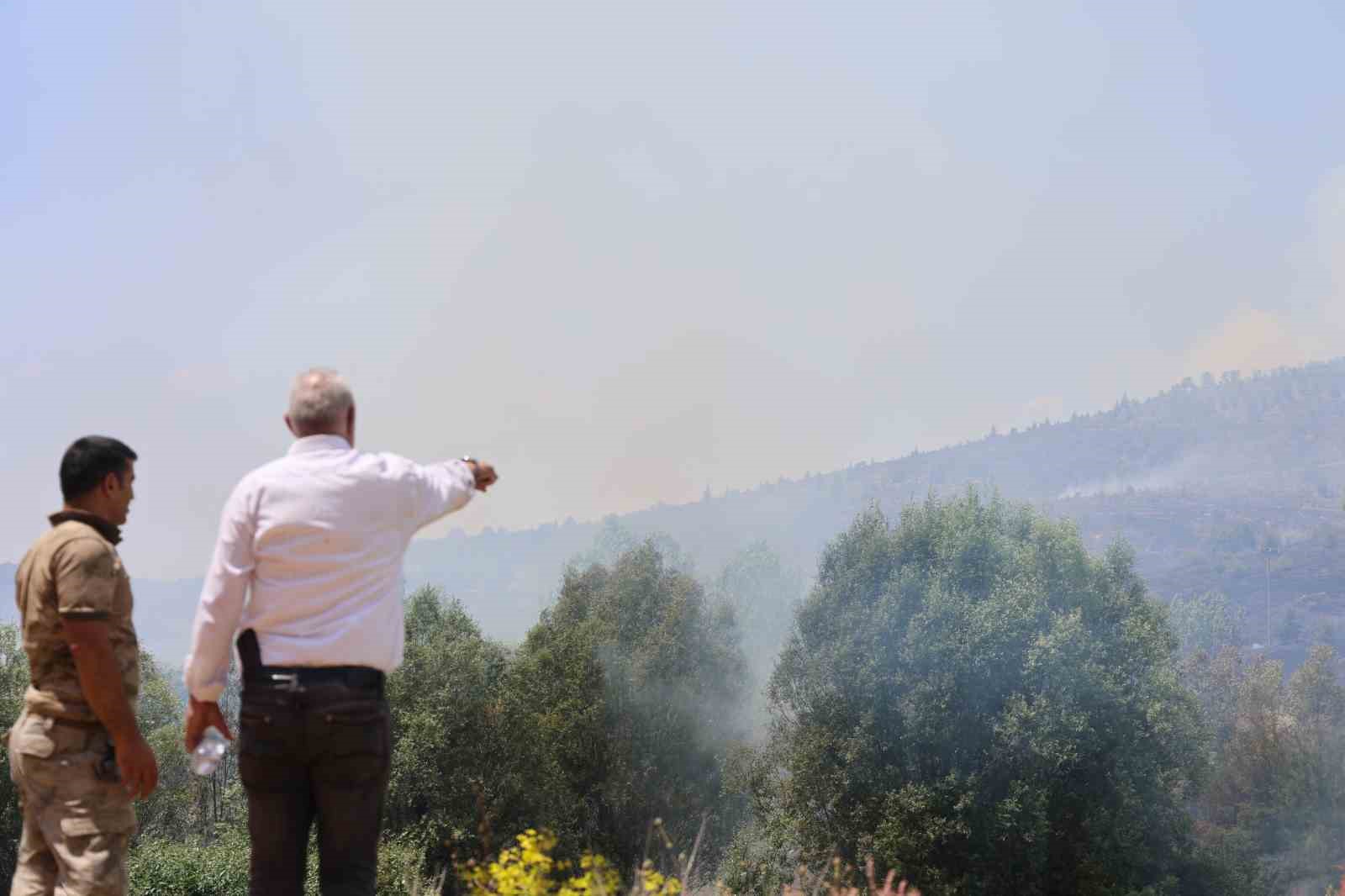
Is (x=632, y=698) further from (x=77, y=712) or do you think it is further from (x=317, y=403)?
(x=317, y=403)

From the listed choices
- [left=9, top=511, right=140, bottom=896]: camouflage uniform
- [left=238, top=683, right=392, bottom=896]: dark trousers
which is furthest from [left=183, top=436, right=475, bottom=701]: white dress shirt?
[left=9, top=511, right=140, bottom=896]: camouflage uniform

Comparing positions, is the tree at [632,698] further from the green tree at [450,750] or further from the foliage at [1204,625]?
the foliage at [1204,625]

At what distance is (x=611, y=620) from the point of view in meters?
86.6

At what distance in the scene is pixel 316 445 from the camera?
18.6ft

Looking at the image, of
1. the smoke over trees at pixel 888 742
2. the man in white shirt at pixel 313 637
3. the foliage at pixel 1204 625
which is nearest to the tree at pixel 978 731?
the smoke over trees at pixel 888 742

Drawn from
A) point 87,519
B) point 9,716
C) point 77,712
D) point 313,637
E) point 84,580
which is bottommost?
point 9,716

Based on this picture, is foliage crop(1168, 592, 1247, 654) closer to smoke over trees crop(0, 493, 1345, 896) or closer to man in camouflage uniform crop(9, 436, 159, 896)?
smoke over trees crop(0, 493, 1345, 896)

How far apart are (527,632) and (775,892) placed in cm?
3406

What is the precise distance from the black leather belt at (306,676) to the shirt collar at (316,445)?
1023 mm

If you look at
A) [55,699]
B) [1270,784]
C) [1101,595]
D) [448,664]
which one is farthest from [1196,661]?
[55,699]

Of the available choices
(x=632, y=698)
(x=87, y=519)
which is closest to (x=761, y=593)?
(x=632, y=698)

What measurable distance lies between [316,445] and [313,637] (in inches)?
36.1

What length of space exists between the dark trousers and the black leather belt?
0.02 meters

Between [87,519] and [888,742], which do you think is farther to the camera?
[888,742]
